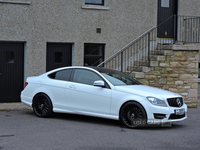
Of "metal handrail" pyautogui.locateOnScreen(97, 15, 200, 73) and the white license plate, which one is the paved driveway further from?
"metal handrail" pyautogui.locateOnScreen(97, 15, 200, 73)

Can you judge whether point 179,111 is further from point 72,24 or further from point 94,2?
point 94,2

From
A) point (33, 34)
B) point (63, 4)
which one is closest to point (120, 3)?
point (63, 4)

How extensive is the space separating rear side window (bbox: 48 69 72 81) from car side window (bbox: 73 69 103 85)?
0.22 m

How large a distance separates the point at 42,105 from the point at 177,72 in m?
5.65

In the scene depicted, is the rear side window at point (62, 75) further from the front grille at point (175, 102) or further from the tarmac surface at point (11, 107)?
the front grille at point (175, 102)

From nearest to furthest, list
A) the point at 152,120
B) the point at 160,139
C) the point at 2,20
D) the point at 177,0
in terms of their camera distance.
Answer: the point at 160,139 < the point at 152,120 < the point at 2,20 < the point at 177,0

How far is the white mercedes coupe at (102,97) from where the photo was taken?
7.97 meters

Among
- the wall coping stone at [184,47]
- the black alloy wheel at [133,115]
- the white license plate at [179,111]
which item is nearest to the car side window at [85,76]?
the black alloy wheel at [133,115]

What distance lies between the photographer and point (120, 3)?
1399cm

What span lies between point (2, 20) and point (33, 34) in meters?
1.19

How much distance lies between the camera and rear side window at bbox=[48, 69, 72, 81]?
365 inches

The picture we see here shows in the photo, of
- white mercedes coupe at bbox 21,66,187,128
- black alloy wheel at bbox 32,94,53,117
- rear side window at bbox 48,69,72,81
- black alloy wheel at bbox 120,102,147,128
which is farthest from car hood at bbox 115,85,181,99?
black alloy wheel at bbox 32,94,53,117

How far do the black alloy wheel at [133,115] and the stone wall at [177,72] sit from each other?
4.34 metres

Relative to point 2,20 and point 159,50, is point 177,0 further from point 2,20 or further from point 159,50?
point 2,20
